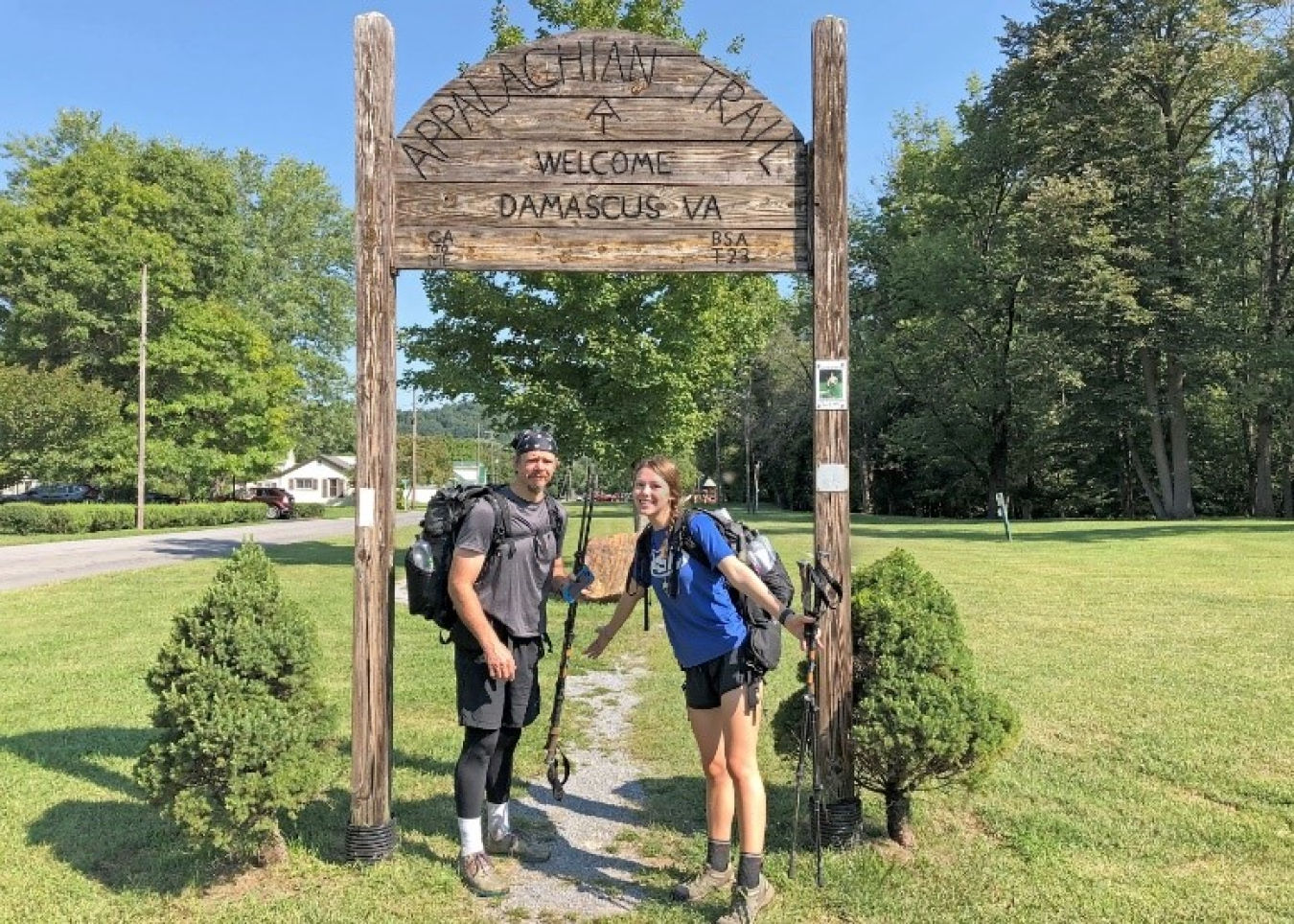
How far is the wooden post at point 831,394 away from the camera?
13.5ft

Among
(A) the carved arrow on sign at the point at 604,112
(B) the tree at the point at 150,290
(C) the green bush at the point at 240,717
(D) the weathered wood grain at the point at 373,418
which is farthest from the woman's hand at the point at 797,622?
(B) the tree at the point at 150,290

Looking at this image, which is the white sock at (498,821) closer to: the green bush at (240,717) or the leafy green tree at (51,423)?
the green bush at (240,717)

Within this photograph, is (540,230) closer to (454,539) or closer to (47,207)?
(454,539)

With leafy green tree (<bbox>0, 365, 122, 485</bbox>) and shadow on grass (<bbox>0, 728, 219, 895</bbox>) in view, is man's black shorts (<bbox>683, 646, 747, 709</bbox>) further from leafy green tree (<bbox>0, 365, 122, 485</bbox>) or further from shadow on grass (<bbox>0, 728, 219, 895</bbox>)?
leafy green tree (<bbox>0, 365, 122, 485</bbox>)

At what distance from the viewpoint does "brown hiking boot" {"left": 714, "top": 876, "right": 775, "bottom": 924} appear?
11.4 feet

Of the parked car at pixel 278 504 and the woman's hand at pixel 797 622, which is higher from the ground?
the woman's hand at pixel 797 622

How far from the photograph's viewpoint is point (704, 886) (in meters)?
3.67

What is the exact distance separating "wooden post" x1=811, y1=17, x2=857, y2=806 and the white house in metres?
76.0

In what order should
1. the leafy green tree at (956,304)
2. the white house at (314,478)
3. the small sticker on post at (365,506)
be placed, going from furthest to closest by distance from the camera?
the white house at (314,478)
the leafy green tree at (956,304)
the small sticker on post at (365,506)

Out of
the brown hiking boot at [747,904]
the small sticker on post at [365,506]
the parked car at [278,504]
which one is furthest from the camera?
the parked car at [278,504]

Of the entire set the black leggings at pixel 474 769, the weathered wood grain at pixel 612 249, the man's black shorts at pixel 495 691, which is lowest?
the black leggings at pixel 474 769

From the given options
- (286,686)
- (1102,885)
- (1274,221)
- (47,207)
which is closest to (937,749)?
(1102,885)

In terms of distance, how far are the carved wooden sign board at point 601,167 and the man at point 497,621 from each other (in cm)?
98

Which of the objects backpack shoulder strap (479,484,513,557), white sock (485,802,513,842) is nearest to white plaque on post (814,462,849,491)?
backpack shoulder strap (479,484,513,557)
